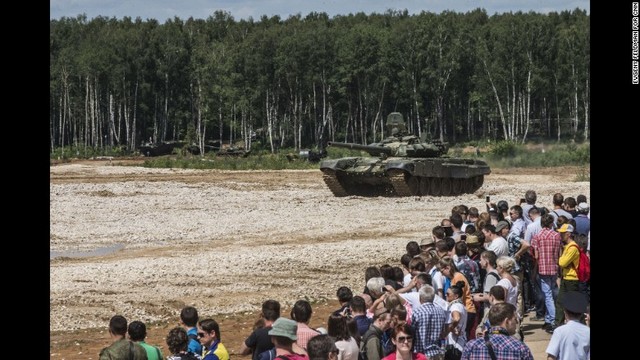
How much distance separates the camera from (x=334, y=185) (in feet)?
117

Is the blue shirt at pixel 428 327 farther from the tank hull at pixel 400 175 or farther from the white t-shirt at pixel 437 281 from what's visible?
the tank hull at pixel 400 175

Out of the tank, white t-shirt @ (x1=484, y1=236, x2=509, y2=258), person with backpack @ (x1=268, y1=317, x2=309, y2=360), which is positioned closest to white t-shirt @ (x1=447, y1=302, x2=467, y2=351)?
person with backpack @ (x1=268, y1=317, x2=309, y2=360)

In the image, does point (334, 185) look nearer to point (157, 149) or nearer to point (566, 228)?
point (566, 228)

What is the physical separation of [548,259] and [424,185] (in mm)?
21449

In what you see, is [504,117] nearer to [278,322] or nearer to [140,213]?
[140,213]

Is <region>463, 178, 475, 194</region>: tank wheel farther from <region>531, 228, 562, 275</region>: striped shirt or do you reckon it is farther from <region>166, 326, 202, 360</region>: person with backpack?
<region>166, 326, 202, 360</region>: person with backpack

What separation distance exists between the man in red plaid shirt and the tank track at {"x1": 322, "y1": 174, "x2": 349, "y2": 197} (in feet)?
70.1

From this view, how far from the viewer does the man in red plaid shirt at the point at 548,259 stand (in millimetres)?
13367

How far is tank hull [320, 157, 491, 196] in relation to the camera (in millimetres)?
33750

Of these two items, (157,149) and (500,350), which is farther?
(157,149)

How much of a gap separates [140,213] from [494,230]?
762 inches

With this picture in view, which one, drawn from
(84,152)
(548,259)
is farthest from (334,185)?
(84,152)
